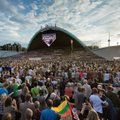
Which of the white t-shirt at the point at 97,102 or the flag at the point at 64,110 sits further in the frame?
the white t-shirt at the point at 97,102

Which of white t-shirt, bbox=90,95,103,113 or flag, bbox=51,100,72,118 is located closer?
flag, bbox=51,100,72,118

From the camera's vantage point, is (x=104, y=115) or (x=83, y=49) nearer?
(x=104, y=115)

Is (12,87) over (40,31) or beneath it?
beneath

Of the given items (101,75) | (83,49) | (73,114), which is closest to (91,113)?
(73,114)

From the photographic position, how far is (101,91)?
24.1 ft

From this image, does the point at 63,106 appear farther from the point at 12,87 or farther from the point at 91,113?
the point at 12,87

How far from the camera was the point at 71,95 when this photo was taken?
888cm

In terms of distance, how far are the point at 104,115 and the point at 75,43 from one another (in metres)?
59.7

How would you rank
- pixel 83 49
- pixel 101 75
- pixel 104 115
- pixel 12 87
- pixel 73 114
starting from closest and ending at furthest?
1. pixel 73 114
2. pixel 104 115
3. pixel 12 87
4. pixel 101 75
5. pixel 83 49

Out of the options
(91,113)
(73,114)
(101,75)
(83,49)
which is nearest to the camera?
(91,113)

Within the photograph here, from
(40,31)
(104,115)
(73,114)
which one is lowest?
(104,115)

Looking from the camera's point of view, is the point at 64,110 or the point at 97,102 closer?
the point at 64,110

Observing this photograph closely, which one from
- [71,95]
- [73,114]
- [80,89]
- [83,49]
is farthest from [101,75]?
[83,49]

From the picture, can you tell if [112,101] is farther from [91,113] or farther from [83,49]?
[83,49]
